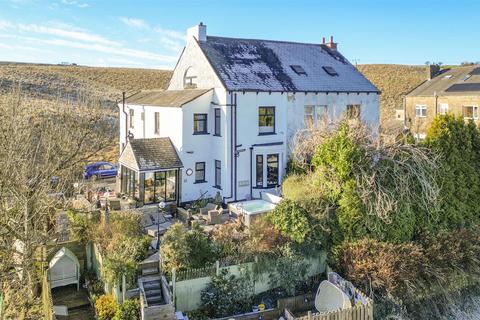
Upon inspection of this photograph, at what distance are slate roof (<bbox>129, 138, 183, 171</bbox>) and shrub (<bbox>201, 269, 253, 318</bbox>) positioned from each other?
945cm

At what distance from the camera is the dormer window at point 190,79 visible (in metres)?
27.2

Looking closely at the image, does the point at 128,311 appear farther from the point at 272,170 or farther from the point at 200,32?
the point at 200,32

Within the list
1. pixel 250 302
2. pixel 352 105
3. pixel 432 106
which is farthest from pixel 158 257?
pixel 432 106

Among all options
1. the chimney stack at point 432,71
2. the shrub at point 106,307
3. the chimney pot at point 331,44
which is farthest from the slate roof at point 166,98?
the chimney stack at point 432,71

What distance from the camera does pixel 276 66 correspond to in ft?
91.1

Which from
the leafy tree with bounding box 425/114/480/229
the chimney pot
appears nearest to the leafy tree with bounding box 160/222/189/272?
the leafy tree with bounding box 425/114/480/229

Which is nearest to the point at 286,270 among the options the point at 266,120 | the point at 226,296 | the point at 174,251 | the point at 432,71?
the point at 226,296

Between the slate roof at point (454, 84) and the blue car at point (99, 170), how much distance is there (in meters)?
34.3

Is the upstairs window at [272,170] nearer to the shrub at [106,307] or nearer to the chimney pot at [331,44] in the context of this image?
the shrub at [106,307]

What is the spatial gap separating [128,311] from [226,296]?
11.6 feet

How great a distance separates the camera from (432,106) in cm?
4459

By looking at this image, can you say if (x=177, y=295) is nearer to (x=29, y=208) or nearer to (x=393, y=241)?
(x=29, y=208)

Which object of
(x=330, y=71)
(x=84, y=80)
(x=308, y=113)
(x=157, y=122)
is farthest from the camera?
(x=84, y=80)

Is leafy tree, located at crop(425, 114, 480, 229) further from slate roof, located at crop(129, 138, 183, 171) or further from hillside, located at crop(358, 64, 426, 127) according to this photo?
hillside, located at crop(358, 64, 426, 127)
